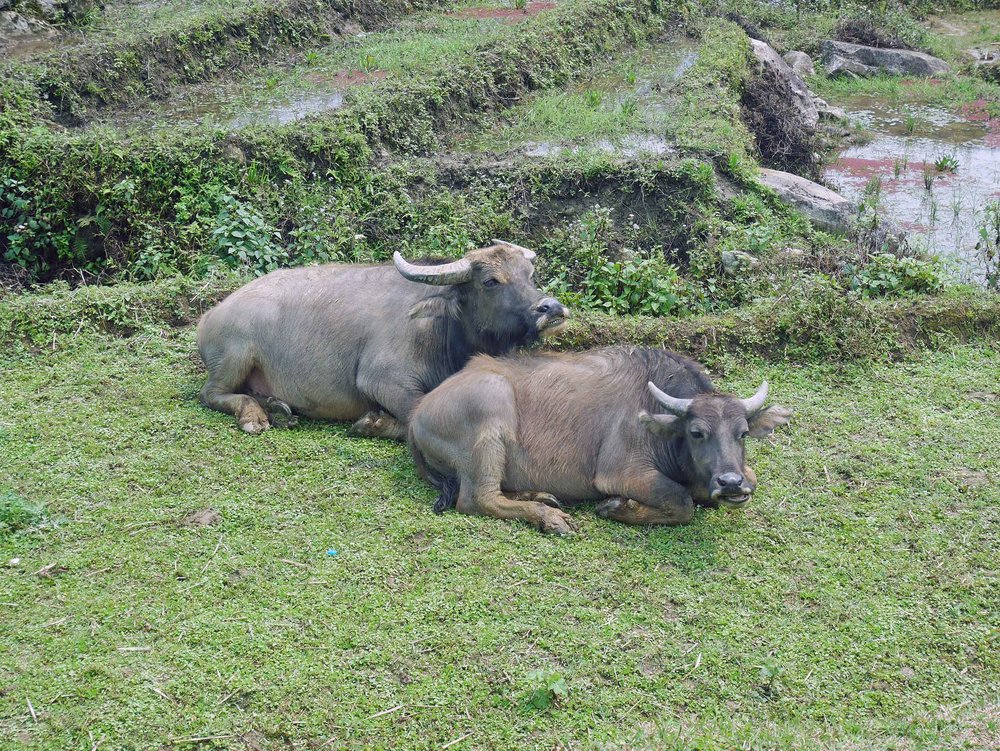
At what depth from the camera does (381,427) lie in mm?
6176

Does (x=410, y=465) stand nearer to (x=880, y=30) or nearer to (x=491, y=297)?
(x=491, y=297)

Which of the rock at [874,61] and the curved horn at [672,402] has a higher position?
the rock at [874,61]

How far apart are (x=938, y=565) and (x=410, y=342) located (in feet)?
10.6

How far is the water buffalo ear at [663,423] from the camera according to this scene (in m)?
5.20

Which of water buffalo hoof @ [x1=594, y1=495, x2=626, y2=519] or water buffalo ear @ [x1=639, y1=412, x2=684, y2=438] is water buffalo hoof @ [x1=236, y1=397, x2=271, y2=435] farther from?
water buffalo ear @ [x1=639, y1=412, x2=684, y2=438]

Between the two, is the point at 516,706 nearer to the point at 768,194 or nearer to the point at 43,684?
the point at 43,684

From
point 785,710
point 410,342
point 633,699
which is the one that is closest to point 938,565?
point 785,710

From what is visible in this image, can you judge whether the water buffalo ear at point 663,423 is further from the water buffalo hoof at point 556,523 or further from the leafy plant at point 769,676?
the leafy plant at point 769,676

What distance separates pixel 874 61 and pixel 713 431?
15.4 m

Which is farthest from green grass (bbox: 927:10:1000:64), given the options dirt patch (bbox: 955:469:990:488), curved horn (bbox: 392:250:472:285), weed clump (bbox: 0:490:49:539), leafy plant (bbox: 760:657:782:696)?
weed clump (bbox: 0:490:49:539)

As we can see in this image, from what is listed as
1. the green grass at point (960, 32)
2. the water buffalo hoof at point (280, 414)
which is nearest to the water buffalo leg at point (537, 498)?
the water buffalo hoof at point (280, 414)

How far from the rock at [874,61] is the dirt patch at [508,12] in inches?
217

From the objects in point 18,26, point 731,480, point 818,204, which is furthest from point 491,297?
point 18,26

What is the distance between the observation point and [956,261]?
8312 millimetres
